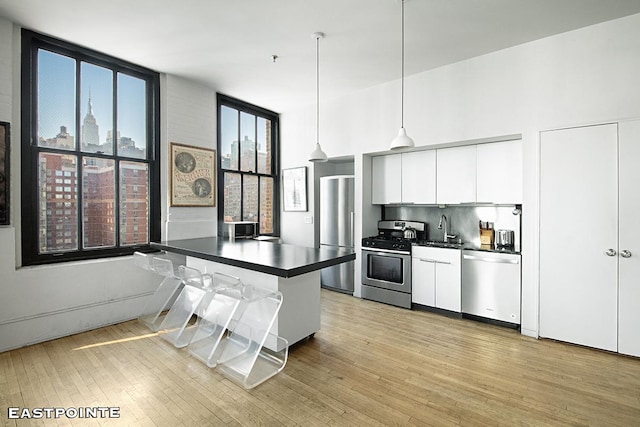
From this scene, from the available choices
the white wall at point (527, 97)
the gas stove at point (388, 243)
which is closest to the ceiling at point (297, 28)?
the white wall at point (527, 97)

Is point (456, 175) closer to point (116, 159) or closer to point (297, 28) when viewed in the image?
point (297, 28)

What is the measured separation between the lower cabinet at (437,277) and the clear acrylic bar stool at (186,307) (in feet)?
8.55

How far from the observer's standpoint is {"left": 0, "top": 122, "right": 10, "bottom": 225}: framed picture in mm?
2893

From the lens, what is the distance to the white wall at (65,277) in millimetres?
2934

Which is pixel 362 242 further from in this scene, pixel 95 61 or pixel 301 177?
pixel 95 61

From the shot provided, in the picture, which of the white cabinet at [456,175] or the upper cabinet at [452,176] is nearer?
the upper cabinet at [452,176]

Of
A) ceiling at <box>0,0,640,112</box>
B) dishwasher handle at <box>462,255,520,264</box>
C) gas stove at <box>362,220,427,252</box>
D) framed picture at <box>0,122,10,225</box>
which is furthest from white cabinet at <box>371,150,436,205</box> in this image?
framed picture at <box>0,122,10,225</box>

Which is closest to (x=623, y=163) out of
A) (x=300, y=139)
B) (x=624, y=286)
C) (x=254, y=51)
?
(x=624, y=286)

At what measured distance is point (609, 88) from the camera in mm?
2904

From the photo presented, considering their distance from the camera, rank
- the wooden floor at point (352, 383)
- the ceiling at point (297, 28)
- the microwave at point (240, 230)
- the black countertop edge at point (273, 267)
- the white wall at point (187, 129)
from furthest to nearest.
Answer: the microwave at point (240, 230) → the white wall at point (187, 129) → the ceiling at point (297, 28) → the black countertop edge at point (273, 267) → the wooden floor at point (352, 383)

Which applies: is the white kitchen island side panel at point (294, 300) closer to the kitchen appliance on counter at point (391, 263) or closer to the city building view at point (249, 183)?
the kitchen appliance on counter at point (391, 263)

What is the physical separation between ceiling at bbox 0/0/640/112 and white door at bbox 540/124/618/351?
45.2 inches

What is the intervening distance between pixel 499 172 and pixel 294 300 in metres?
2.82

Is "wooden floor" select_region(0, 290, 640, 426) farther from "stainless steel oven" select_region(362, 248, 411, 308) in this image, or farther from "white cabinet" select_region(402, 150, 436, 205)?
"white cabinet" select_region(402, 150, 436, 205)
